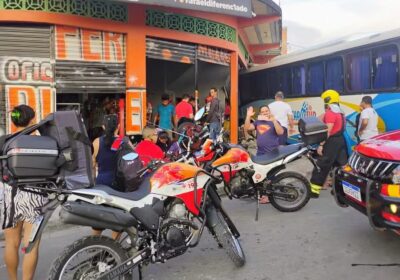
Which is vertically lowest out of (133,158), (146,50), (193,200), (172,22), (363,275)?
(363,275)

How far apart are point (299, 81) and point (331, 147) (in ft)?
19.6

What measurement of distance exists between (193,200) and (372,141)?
2022 mm

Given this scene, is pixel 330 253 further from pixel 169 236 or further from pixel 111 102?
pixel 111 102

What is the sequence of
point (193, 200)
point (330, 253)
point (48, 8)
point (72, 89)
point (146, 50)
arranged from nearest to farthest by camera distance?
point (193, 200) → point (330, 253) → point (48, 8) → point (72, 89) → point (146, 50)

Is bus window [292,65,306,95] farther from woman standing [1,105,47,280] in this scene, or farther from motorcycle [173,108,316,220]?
woman standing [1,105,47,280]

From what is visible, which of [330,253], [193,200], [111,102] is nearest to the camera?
[193,200]

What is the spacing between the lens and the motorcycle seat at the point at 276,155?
20.5 feet

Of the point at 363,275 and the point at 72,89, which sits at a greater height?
the point at 72,89

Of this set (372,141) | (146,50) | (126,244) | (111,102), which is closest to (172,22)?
(146,50)

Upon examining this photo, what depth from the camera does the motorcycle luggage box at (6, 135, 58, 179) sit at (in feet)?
10.9

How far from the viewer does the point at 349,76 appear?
1059 cm

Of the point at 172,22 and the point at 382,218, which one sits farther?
the point at 172,22

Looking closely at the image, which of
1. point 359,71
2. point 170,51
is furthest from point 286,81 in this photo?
point 170,51

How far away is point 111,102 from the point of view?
36.0ft
